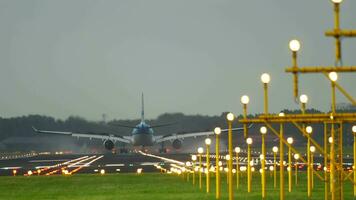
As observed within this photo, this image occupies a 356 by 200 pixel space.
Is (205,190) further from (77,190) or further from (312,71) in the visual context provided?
(312,71)

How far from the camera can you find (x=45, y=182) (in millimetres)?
59250

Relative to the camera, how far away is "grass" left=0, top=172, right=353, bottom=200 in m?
41.9

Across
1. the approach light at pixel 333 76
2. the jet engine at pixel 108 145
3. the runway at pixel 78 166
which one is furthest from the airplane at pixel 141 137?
the approach light at pixel 333 76

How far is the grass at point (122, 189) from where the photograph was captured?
41.9 meters

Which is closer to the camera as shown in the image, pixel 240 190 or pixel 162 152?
pixel 240 190

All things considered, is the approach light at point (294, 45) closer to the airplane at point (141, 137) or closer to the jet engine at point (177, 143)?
the airplane at point (141, 137)

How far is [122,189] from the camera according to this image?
4934 centimetres

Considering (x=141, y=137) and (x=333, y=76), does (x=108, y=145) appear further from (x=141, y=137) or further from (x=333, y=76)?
(x=333, y=76)

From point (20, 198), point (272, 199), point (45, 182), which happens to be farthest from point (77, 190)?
point (272, 199)

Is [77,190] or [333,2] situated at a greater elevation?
[333,2]

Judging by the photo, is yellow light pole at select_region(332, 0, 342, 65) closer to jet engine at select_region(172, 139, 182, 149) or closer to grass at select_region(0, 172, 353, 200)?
grass at select_region(0, 172, 353, 200)

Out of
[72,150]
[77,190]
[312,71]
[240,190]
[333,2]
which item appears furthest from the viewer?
[72,150]

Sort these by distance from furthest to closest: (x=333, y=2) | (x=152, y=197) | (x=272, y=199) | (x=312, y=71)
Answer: (x=152, y=197)
(x=272, y=199)
(x=312, y=71)
(x=333, y=2)

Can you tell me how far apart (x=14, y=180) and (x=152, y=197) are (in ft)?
78.3
